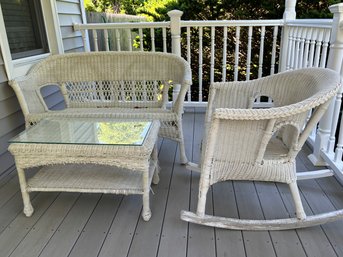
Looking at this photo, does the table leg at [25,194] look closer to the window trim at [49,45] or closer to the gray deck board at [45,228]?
→ the gray deck board at [45,228]

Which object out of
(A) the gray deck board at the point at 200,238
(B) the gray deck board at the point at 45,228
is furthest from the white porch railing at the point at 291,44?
(B) the gray deck board at the point at 45,228

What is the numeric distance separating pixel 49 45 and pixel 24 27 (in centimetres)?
39

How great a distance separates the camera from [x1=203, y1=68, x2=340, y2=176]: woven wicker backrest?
4.73 ft

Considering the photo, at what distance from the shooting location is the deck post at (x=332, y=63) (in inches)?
79.8

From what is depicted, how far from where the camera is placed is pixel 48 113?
2498mm

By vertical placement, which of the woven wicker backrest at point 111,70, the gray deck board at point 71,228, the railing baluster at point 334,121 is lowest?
the gray deck board at point 71,228

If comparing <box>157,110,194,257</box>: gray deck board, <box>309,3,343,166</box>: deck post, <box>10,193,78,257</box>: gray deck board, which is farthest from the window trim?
<box>309,3,343,166</box>: deck post

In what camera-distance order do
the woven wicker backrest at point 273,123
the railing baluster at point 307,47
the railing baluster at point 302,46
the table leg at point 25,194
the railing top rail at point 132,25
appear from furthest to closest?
the railing top rail at point 132,25 < the railing baluster at point 302,46 < the railing baluster at point 307,47 < the table leg at point 25,194 < the woven wicker backrest at point 273,123

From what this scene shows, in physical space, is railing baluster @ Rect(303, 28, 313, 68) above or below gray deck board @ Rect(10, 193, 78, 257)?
above

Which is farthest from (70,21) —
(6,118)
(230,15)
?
(230,15)

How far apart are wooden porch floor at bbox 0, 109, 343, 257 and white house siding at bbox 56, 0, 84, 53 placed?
1901 millimetres

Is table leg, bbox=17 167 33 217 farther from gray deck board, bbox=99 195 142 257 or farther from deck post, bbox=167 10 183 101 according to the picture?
deck post, bbox=167 10 183 101

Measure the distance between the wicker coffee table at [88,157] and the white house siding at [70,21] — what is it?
1.81 m

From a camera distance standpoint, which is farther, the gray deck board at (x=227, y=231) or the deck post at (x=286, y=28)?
the deck post at (x=286, y=28)
